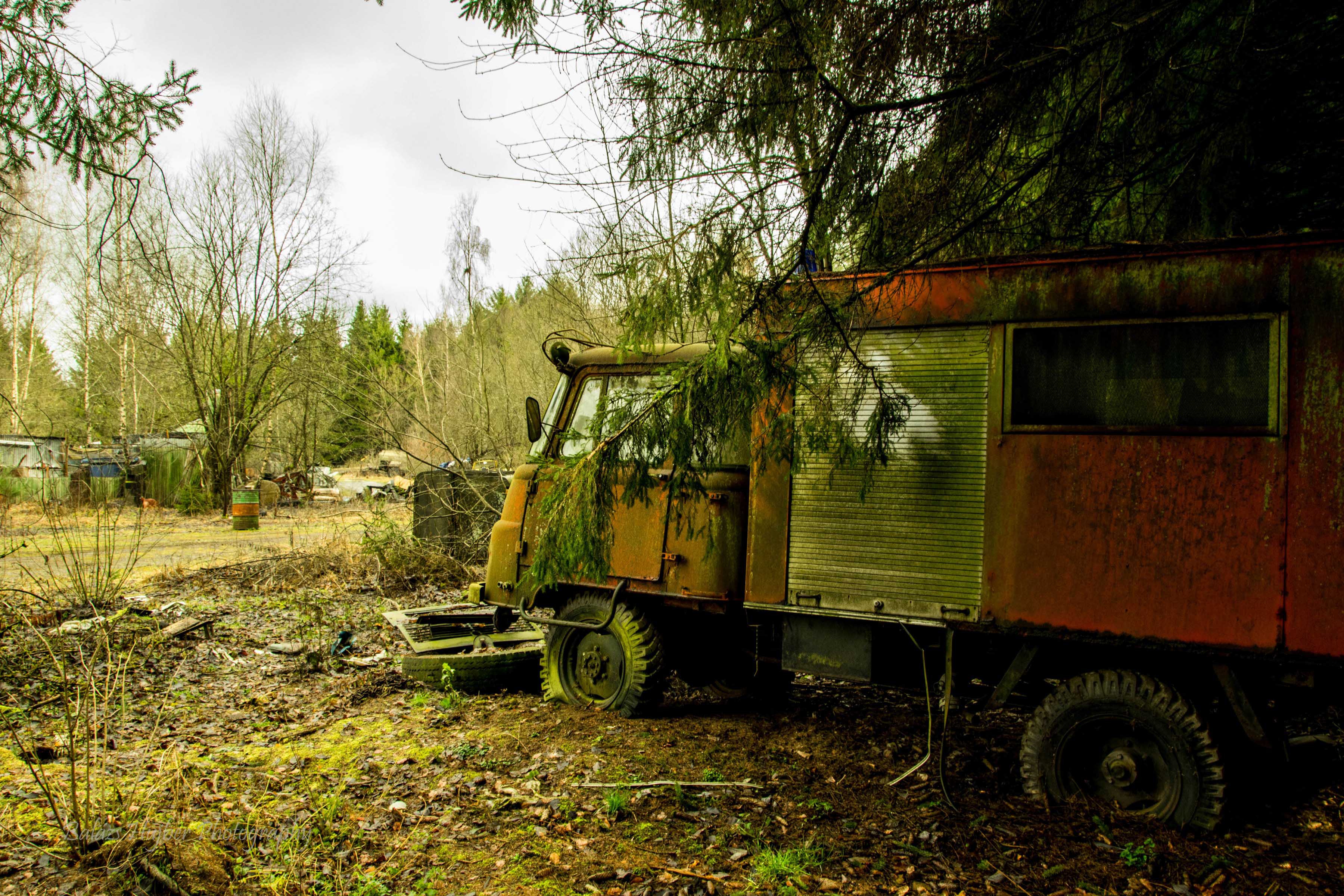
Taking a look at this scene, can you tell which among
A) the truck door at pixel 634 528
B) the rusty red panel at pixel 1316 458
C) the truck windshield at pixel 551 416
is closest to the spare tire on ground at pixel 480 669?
the truck door at pixel 634 528

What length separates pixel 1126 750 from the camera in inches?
142

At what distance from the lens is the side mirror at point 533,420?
5207mm

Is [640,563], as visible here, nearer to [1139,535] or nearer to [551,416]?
[551,416]

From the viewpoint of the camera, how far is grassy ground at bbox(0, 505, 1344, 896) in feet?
10.0

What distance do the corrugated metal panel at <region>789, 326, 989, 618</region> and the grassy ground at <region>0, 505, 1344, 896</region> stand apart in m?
1.08

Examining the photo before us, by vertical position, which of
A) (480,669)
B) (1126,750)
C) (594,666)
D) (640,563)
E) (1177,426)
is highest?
(1177,426)

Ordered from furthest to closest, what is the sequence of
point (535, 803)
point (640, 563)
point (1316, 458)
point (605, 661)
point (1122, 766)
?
point (605, 661), point (640, 563), point (535, 803), point (1122, 766), point (1316, 458)

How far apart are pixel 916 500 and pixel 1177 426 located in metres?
1.22

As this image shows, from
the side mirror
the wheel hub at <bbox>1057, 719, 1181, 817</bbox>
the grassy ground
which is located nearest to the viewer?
the grassy ground

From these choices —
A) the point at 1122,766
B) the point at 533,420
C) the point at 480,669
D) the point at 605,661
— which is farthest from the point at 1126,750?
the point at 480,669

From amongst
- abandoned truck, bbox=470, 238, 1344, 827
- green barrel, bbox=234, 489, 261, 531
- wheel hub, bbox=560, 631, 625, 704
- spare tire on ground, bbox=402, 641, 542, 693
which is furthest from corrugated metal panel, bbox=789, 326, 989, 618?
green barrel, bbox=234, 489, 261, 531

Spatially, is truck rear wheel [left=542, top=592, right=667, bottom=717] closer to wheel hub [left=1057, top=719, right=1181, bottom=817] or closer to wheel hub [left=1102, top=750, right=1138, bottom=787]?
wheel hub [left=1057, top=719, right=1181, bottom=817]

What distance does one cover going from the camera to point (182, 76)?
161 inches

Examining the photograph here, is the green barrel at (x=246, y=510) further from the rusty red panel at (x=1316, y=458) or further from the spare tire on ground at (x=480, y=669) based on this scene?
the rusty red panel at (x=1316, y=458)
